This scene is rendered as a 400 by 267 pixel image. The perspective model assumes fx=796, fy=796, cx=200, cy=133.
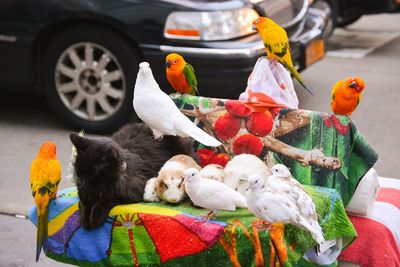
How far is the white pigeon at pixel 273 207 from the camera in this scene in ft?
9.22

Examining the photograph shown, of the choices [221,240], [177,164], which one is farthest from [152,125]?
[221,240]

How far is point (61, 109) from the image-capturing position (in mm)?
6328

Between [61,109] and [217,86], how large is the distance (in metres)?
1.32

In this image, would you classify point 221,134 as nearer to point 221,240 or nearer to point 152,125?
point 152,125

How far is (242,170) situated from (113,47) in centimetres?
297

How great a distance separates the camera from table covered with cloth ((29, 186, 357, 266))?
2.91 meters

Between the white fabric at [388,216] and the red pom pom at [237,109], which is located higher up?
the red pom pom at [237,109]

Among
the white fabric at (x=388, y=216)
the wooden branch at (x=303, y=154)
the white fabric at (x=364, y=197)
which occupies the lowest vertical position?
the white fabric at (x=388, y=216)

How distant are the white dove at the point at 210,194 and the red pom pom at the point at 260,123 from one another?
62cm

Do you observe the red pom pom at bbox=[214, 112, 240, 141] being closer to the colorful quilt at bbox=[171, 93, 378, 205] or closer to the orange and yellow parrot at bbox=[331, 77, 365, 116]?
the colorful quilt at bbox=[171, 93, 378, 205]

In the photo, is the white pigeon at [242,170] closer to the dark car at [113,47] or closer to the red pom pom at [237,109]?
the red pom pom at [237,109]

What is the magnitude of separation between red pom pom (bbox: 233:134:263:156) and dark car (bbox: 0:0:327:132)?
2213mm

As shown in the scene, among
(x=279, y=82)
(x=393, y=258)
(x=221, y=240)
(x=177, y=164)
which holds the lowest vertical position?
(x=393, y=258)

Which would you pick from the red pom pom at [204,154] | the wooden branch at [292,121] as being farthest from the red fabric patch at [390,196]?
the red pom pom at [204,154]
